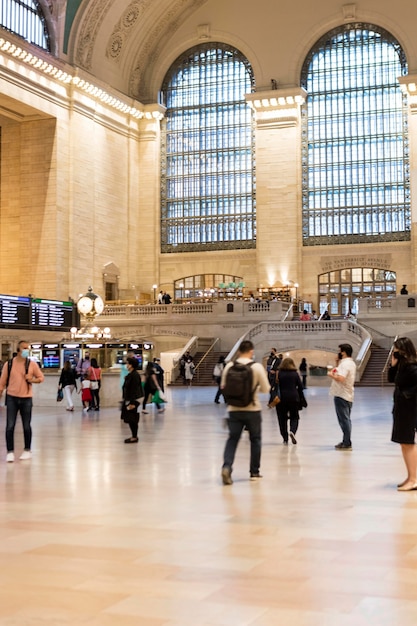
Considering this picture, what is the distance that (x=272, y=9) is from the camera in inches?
1705

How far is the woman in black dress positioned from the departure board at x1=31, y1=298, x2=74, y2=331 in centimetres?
2044

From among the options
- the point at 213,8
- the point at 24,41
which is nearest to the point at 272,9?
the point at 213,8

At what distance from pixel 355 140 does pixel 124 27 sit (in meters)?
12.4

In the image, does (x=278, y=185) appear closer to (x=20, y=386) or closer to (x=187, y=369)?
(x=187, y=369)

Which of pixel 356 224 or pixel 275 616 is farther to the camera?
pixel 356 224

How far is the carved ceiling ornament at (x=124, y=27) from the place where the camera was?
41688mm

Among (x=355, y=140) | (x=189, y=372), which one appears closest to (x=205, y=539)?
(x=189, y=372)

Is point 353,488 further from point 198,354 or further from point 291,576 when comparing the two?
point 198,354

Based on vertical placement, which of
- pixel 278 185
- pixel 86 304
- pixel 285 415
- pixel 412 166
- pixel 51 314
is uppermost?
pixel 412 166

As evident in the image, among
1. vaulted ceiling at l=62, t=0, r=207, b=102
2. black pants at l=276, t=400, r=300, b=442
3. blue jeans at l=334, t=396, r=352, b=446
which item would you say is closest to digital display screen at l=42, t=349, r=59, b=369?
black pants at l=276, t=400, r=300, b=442

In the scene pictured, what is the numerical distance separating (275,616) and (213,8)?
4345 cm

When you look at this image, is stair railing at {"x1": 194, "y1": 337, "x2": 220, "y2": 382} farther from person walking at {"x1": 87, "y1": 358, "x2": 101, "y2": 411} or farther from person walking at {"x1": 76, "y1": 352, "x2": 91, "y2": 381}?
person walking at {"x1": 87, "y1": 358, "x2": 101, "y2": 411}

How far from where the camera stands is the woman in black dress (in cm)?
752

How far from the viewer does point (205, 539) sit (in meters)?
5.57
